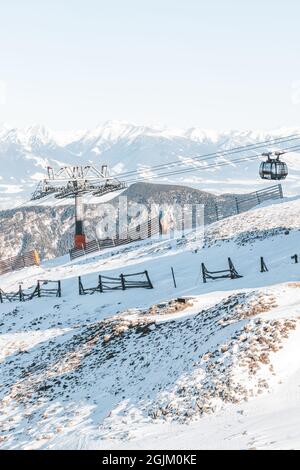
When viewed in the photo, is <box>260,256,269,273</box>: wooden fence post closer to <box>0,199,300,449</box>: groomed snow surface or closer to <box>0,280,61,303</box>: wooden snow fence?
<box>0,199,300,449</box>: groomed snow surface

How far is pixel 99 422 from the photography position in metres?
16.6

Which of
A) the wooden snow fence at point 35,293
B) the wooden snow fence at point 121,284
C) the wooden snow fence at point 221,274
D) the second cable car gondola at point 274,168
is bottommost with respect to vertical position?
the wooden snow fence at point 35,293

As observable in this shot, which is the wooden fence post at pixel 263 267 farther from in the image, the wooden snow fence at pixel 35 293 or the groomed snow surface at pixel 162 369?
the wooden snow fence at pixel 35 293

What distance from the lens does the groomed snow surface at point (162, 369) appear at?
14977mm

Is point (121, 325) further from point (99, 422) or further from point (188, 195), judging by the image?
point (188, 195)

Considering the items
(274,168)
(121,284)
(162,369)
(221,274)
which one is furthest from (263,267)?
(162,369)

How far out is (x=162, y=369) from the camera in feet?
63.4

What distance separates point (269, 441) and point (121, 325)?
44.8 feet

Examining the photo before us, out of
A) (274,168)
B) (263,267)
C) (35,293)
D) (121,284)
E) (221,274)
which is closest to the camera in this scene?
(263,267)

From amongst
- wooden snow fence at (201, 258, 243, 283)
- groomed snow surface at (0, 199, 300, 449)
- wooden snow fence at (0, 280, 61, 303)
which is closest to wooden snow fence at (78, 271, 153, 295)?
groomed snow surface at (0, 199, 300, 449)

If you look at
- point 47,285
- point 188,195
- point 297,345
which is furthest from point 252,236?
point 188,195

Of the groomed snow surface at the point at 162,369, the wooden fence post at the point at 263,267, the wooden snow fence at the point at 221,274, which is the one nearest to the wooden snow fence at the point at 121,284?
the groomed snow surface at the point at 162,369

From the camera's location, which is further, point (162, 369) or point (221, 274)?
Result: point (221, 274)

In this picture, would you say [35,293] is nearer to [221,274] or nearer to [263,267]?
[221,274]
